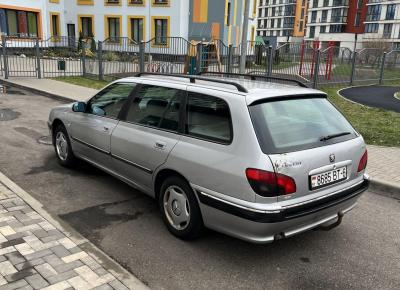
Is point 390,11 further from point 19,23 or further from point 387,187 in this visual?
point 387,187

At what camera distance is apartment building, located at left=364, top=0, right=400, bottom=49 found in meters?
72.7

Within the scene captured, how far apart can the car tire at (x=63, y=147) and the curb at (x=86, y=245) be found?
1.05m

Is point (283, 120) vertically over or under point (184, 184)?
over

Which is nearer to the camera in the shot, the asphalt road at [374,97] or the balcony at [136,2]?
the asphalt road at [374,97]

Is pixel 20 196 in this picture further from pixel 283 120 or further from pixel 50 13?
pixel 50 13

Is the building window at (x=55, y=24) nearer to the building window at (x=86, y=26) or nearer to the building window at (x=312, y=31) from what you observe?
the building window at (x=86, y=26)

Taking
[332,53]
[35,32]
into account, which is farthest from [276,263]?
[35,32]

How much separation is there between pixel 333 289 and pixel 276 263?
0.56 metres

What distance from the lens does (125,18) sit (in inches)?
1375

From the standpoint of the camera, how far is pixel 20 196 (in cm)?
464

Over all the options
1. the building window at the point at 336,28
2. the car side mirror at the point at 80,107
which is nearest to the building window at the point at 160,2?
the car side mirror at the point at 80,107

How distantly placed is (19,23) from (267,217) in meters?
35.2

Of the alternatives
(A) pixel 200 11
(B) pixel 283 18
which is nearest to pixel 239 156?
(A) pixel 200 11

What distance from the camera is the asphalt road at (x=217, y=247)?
342 cm
